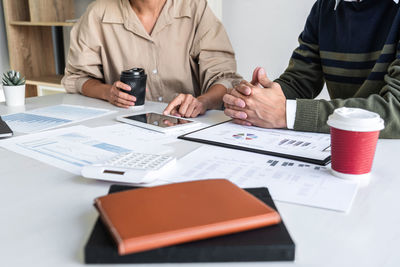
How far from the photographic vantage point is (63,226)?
0.52 metres

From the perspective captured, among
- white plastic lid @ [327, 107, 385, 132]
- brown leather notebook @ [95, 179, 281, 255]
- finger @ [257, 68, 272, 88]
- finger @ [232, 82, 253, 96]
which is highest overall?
white plastic lid @ [327, 107, 385, 132]

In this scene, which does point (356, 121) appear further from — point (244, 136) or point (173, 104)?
point (173, 104)

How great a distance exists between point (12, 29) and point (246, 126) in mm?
2720

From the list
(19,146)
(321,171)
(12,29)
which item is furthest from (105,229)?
(12,29)

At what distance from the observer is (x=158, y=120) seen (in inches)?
43.0

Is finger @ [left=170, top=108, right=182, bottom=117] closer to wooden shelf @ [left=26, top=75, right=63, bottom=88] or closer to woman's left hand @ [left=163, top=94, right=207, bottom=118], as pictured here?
woman's left hand @ [left=163, top=94, right=207, bottom=118]

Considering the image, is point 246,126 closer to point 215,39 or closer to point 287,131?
point 287,131

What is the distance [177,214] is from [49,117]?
839 millimetres

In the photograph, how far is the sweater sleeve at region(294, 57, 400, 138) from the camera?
948mm

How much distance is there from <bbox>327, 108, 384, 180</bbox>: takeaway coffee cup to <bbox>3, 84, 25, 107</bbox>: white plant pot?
1.08m

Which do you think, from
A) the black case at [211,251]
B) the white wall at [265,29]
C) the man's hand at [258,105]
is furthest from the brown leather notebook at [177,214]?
the white wall at [265,29]

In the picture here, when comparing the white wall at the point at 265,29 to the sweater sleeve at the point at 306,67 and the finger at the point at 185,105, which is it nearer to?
the sweater sleeve at the point at 306,67

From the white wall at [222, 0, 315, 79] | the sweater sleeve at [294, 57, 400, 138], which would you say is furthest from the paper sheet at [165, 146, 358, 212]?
the white wall at [222, 0, 315, 79]

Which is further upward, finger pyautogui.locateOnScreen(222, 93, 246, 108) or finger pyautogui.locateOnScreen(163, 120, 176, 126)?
finger pyautogui.locateOnScreen(222, 93, 246, 108)
